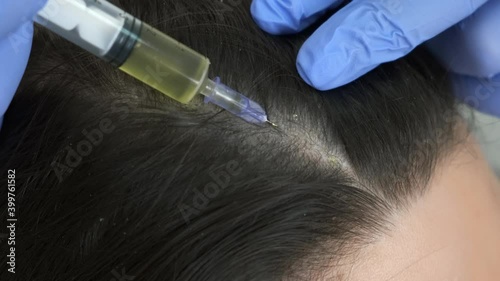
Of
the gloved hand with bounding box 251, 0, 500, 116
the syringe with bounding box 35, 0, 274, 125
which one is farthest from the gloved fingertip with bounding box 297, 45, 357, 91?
the syringe with bounding box 35, 0, 274, 125

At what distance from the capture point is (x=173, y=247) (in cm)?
82

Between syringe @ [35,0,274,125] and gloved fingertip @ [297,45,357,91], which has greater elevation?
syringe @ [35,0,274,125]

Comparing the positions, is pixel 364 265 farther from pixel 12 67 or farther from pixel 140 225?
pixel 12 67

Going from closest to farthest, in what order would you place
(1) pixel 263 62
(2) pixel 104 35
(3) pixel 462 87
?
(2) pixel 104 35, (1) pixel 263 62, (3) pixel 462 87

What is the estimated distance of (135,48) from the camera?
0.78 m

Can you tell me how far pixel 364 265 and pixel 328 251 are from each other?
7 cm

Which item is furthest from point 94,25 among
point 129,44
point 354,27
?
point 354,27

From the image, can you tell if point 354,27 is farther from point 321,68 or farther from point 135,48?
point 135,48

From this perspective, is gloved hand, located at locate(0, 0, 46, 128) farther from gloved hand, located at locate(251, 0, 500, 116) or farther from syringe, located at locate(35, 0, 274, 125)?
gloved hand, located at locate(251, 0, 500, 116)

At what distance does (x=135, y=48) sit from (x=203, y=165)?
0.20 metres

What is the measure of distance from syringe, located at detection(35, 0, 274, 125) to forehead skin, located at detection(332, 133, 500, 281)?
0.34 metres

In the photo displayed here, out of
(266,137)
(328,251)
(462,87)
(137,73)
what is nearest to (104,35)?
(137,73)

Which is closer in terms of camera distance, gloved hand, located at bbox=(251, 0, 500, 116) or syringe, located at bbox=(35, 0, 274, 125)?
syringe, located at bbox=(35, 0, 274, 125)

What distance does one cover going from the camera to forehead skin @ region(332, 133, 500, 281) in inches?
34.5
